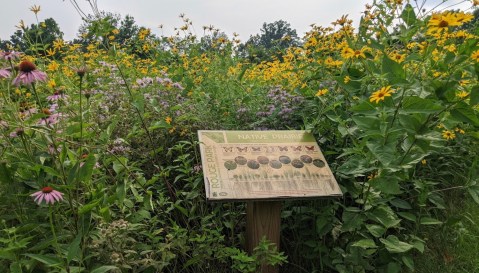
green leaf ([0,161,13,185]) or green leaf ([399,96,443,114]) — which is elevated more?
green leaf ([399,96,443,114])

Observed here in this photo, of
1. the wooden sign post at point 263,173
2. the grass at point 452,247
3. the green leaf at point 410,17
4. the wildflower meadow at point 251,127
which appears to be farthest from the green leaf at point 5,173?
the grass at point 452,247

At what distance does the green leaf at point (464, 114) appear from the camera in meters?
1.55

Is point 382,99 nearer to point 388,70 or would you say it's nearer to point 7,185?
point 388,70

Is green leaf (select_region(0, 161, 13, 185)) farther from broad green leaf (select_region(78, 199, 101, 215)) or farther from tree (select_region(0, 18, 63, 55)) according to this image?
tree (select_region(0, 18, 63, 55))

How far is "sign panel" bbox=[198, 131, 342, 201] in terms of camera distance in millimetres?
1746

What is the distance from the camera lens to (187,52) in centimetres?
384

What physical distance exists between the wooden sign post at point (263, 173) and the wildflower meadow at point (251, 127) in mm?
119

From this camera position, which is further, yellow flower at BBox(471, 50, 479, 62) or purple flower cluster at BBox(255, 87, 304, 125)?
purple flower cluster at BBox(255, 87, 304, 125)

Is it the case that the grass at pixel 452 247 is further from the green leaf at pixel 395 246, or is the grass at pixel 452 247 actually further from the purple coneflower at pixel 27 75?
the purple coneflower at pixel 27 75

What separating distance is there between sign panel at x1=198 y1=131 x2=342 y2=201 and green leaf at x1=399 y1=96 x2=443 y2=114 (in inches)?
18.4

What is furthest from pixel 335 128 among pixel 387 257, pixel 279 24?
pixel 279 24

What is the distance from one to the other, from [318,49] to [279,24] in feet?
157

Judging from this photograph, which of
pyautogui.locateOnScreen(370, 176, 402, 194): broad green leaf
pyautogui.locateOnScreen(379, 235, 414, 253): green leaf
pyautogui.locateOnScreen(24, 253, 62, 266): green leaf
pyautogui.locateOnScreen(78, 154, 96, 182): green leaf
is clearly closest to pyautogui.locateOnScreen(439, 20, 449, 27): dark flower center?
pyautogui.locateOnScreen(370, 176, 402, 194): broad green leaf

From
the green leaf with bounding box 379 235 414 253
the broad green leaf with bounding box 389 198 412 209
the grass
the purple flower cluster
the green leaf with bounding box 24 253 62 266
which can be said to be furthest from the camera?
the purple flower cluster
